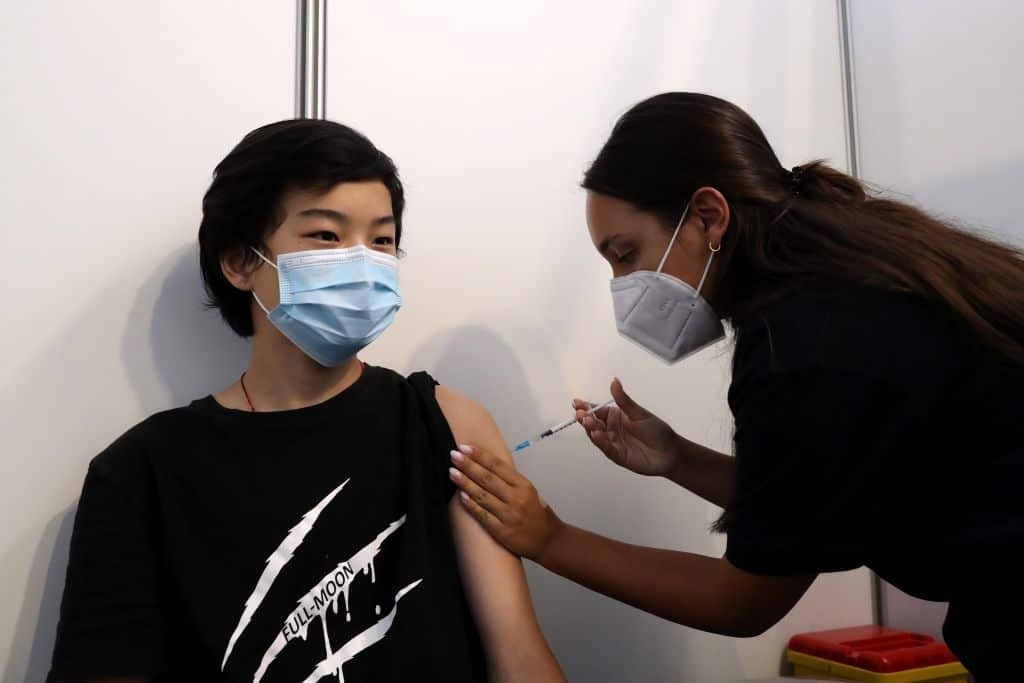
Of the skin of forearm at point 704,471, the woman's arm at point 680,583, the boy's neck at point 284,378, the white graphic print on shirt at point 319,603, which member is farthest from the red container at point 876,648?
the boy's neck at point 284,378

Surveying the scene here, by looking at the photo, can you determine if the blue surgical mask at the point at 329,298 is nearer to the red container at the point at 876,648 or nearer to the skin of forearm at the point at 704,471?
the skin of forearm at the point at 704,471

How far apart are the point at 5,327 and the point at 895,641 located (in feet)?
6.03

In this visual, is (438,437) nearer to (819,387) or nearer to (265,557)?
(265,557)

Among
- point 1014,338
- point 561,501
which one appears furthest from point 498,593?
point 1014,338

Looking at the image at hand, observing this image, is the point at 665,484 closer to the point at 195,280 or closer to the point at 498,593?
the point at 498,593

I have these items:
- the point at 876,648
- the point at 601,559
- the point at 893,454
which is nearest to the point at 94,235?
the point at 601,559

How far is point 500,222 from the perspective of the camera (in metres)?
1.74

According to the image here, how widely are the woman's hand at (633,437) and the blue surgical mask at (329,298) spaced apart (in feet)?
1.56

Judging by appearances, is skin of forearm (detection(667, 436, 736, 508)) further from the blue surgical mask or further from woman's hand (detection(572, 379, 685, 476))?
the blue surgical mask

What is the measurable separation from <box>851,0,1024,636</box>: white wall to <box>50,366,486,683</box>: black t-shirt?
4.49 feet

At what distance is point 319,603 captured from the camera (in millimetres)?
1215

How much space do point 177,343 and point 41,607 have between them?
1.45 ft

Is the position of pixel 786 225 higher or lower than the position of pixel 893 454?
higher

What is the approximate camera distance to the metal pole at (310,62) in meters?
1.57
